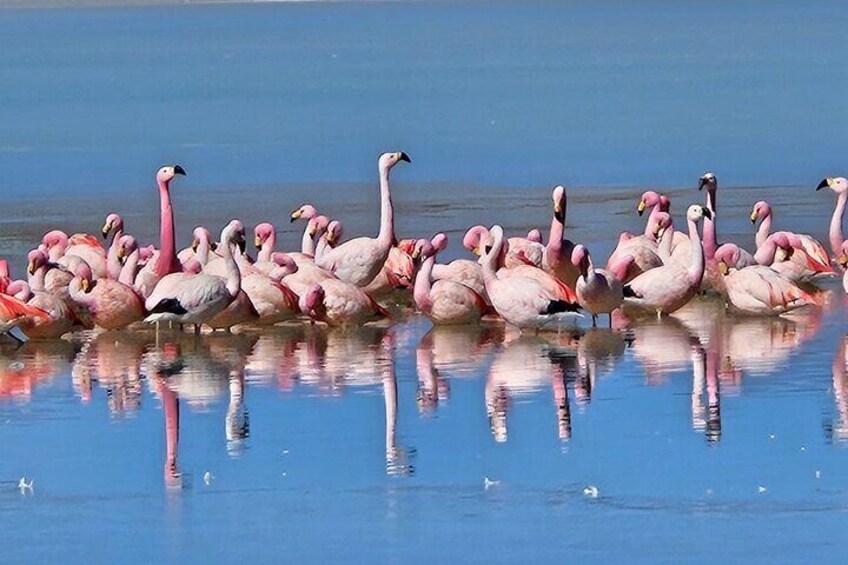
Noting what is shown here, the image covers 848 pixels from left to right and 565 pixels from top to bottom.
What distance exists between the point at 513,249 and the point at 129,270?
2444 millimetres

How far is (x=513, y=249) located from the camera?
12750 millimetres

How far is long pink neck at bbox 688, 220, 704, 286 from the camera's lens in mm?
11555

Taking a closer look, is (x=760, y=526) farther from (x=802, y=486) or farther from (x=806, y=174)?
(x=806, y=174)

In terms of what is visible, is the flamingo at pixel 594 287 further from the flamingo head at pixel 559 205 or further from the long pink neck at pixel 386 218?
the long pink neck at pixel 386 218

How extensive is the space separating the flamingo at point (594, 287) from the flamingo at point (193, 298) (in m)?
1.91

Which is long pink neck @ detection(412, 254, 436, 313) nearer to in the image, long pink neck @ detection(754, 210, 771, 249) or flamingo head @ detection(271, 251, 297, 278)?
flamingo head @ detection(271, 251, 297, 278)

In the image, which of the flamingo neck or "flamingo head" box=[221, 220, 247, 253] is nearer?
"flamingo head" box=[221, 220, 247, 253]

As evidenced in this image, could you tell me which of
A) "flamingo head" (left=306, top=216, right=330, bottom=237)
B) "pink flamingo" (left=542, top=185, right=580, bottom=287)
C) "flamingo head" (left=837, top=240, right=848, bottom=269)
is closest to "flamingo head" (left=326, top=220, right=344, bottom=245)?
"flamingo head" (left=306, top=216, right=330, bottom=237)

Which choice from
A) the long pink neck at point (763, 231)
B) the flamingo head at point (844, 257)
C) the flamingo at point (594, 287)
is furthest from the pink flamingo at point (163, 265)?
the flamingo head at point (844, 257)

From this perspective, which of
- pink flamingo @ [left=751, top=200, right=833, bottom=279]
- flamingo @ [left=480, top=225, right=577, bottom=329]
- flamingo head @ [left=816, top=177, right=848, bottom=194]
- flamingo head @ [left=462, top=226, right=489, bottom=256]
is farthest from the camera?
flamingo head @ [left=816, top=177, right=848, bottom=194]

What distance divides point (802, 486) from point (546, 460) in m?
1.09

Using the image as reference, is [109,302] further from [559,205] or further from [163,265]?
[559,205]

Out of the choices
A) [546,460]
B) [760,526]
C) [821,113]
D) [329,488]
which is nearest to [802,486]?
[760,526]

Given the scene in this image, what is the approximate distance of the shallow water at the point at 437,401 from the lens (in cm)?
712
